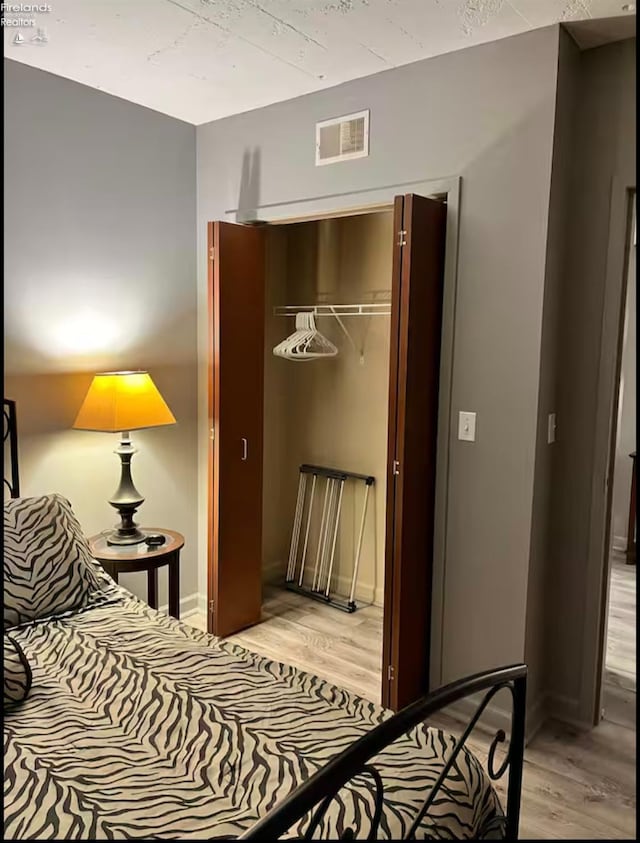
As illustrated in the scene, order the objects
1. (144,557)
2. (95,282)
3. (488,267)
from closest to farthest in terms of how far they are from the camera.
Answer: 1. (488,267)
2. (144,557)
3. (95,282)

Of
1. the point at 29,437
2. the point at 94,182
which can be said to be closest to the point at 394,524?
the point at 29,437

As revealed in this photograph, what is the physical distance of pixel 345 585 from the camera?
13.1 ft

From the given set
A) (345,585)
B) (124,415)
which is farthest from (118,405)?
(345,585)

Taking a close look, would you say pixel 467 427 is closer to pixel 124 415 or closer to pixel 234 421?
pixel 234 421

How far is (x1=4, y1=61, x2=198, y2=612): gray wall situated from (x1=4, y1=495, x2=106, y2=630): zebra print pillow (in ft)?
1.81

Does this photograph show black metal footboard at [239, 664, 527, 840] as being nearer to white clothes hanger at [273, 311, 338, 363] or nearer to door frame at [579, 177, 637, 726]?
door frame at [579, 177, 637, 726]

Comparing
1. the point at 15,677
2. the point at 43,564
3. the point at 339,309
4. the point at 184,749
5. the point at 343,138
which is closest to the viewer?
the point at 184,749

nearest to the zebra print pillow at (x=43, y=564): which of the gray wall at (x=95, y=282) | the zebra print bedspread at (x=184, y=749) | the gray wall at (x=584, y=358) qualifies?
the zebra print bedspread at (x=184, y=749)

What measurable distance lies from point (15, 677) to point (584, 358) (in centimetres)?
219

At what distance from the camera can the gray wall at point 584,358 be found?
242 centimetres

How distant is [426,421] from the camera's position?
265cm

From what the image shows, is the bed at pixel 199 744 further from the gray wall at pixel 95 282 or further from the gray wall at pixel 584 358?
the gray wall at pixel 584 358

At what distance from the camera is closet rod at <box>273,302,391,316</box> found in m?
3.64

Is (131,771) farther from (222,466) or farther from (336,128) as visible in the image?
(336,128)
